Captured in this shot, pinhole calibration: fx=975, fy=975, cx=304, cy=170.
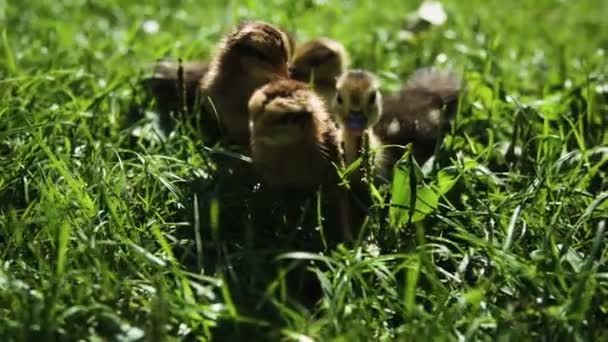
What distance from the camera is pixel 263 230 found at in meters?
2.96

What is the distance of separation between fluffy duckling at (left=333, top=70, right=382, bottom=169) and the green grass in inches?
9.3

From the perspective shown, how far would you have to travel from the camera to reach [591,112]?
3.64 meters

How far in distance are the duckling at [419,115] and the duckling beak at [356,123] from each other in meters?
0.22

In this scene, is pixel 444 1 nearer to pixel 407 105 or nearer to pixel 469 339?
pixel 407 105

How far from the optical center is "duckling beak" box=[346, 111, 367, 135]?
3.20 meters

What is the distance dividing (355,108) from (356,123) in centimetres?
7

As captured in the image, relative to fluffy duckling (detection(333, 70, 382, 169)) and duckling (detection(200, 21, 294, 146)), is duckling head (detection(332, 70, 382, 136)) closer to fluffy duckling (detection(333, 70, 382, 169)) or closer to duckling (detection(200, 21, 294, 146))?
fluffy duckling (detection(333, 70, 382, 169))

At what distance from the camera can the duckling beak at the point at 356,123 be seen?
3199 millimetres

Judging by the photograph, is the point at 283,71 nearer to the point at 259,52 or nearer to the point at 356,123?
the point at 259,52

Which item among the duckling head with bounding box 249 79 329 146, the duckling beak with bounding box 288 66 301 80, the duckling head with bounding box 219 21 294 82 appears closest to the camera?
the duckling head with bounding box 249 79 329 146

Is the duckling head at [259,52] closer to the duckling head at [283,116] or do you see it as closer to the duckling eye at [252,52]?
the duckling eye at [252,52]

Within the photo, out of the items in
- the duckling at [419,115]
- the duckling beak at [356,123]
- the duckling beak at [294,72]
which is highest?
the duckling beak at [294,72]

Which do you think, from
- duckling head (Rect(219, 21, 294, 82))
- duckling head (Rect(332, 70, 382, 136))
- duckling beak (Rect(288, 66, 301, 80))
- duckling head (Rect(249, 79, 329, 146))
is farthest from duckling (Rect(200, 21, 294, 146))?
duckling head (Rect(249, 79, 329, 146))

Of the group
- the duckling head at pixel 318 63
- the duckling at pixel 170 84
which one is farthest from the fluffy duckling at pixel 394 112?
the duckling at pixel 170 84
